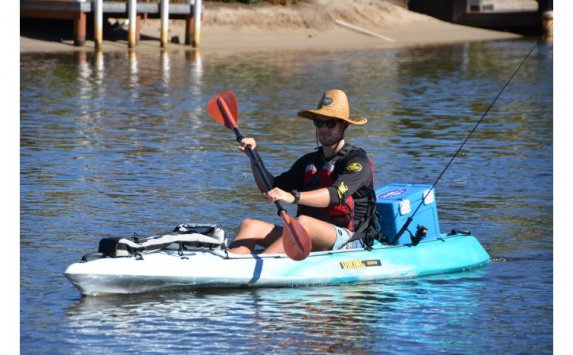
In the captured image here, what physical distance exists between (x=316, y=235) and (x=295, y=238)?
0.36 meters

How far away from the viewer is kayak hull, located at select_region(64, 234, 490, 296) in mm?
8703

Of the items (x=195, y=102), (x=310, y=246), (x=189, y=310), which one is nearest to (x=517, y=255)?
(x=310, y=246)

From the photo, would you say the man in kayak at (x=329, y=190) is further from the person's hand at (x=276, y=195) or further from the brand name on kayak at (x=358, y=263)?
the person's hand at (x=276, y=195)

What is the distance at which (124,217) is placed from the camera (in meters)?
11.9

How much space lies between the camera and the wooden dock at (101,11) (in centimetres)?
2975

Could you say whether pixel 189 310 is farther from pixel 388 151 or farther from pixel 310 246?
pixel 388 151

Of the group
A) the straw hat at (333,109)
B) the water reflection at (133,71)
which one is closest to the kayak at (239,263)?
the straw hat at (333,109)

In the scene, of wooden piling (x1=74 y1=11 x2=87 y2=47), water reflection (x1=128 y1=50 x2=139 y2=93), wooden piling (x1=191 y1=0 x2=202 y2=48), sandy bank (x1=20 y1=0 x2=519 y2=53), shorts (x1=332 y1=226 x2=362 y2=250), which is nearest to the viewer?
shorts (x1=332 y1=226 x2=362 y2=250)

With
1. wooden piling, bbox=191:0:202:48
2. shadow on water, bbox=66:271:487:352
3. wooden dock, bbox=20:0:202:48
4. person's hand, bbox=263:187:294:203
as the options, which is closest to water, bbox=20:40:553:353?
shadow on water, bbox=66:271:487:352

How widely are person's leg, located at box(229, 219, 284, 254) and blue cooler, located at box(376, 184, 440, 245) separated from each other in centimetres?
93

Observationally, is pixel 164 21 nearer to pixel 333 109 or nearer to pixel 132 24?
pixel 132 24

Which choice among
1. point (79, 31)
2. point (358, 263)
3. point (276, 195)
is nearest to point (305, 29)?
point (79, 31)

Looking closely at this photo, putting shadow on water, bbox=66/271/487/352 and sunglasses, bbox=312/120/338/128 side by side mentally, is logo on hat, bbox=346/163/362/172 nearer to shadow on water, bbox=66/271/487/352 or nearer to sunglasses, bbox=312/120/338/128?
sunglasses, bbox=312/120/338/128

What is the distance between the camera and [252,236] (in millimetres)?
9219
